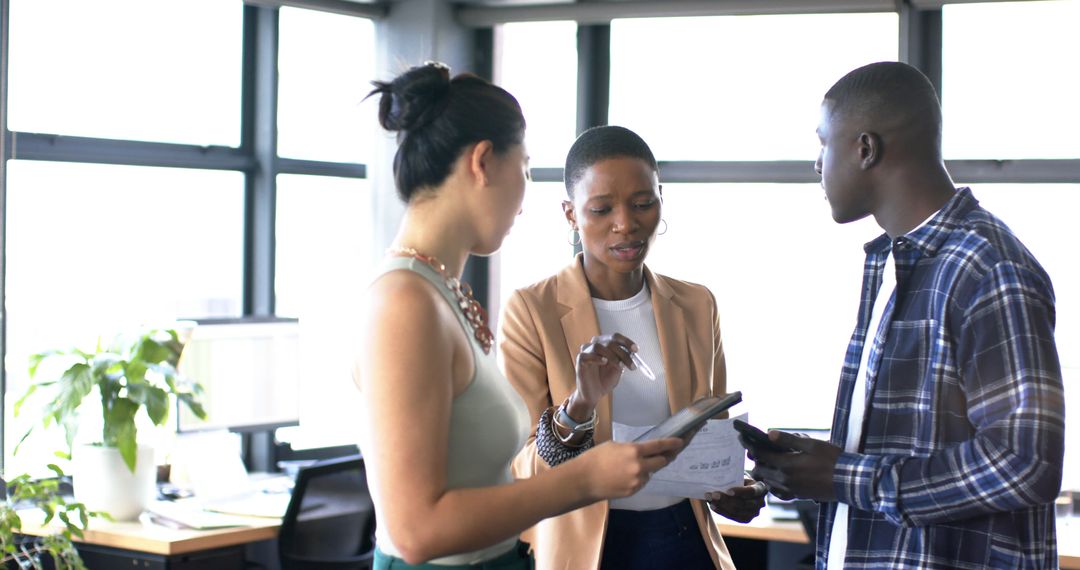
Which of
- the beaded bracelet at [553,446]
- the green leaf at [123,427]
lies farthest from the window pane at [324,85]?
the beaded bracelet at [553,446]

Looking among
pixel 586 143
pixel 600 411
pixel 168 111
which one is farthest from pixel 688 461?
pixel 168 111

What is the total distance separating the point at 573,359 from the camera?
2.25m

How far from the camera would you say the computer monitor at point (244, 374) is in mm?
4273

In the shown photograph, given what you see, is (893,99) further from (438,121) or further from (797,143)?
(797,143)

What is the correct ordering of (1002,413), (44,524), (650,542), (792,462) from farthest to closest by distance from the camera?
(44,524) < (650,542) < (792,462) < (1002,413)

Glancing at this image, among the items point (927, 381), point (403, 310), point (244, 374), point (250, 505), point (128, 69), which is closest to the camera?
point (403, 310)

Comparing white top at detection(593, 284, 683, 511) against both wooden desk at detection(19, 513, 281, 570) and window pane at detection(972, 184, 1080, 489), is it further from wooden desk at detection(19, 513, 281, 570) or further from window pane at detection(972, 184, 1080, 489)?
window pane at detection(972, 184, 1080, 489)

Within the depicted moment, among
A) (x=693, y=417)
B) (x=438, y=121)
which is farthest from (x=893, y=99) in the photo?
(x=438, y=121)

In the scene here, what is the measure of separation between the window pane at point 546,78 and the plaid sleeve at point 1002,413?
359 centimetres

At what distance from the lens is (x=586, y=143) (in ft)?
7.83

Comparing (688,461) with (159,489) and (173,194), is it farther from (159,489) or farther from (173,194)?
(173,194)

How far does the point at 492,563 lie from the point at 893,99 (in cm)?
91

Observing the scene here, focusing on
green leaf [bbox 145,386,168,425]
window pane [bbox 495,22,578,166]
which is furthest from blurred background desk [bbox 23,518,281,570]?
window pane [bbox 495,22,578,166]

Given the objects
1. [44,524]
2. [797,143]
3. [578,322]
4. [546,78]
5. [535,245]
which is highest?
[546,78]
